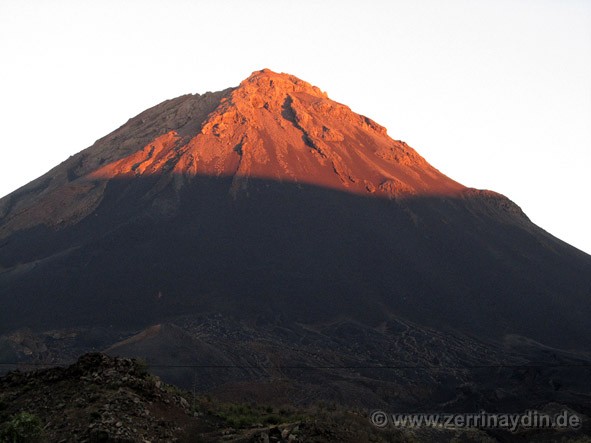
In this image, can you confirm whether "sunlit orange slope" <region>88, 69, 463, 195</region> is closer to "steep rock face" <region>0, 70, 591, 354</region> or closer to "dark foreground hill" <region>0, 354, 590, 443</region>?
"steep rock face" <region>0, 70, 591, 354</region>

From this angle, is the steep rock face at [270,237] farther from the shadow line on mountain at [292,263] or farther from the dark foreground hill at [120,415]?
the dark foreground hill at [120,415]

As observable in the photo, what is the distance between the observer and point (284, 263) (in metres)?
97.1

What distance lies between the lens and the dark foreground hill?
20.5 metres

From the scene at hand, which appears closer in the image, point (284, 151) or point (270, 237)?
point (270, 237)

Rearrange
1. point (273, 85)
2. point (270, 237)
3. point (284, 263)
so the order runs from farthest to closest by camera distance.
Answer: point (273, 85) → point (270, 237) → point (284, 263)

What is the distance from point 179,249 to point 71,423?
77573 millimetres

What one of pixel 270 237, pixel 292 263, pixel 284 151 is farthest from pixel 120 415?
pixel 284 151

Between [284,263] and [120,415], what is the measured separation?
7594 cm

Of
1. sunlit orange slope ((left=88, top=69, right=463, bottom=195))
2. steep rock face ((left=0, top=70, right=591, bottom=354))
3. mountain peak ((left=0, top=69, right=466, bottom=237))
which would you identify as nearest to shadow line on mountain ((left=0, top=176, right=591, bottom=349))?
steep rock face ((left=0, top=70, right=591, bottom=354))

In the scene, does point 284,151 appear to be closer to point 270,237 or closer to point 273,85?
point 270,237

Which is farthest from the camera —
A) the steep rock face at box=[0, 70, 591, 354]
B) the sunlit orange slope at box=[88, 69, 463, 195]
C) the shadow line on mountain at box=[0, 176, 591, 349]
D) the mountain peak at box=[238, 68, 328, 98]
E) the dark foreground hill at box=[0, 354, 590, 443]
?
the mountain peak at box=[238, 68, 328, 98]

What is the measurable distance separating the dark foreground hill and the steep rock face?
60862 millimetres

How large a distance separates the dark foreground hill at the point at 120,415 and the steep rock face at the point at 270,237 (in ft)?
200

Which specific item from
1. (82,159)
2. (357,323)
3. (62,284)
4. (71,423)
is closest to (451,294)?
(357,323)
